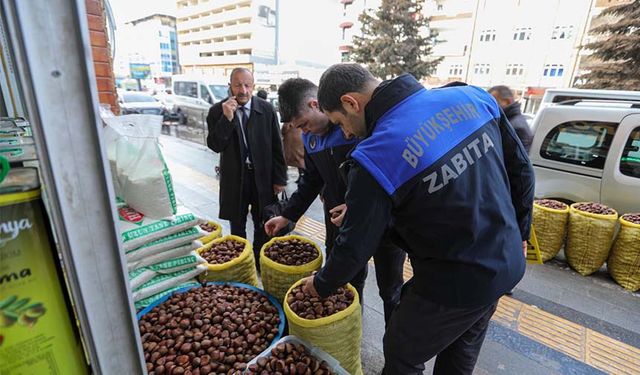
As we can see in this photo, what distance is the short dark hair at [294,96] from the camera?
207cm

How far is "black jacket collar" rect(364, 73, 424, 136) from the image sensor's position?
1273 mm

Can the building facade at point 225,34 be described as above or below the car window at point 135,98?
above

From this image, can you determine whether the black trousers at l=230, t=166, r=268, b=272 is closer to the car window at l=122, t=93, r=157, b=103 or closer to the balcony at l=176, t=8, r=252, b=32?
the car window at l=122, t=93, r=157, b=103

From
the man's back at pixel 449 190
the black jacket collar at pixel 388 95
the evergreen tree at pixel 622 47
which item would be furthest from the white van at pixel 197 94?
the evergreen tree at pixel 622 47

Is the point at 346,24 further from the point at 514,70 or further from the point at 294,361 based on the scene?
the point at 294,361

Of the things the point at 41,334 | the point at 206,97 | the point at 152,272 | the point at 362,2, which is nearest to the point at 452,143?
the point at 41,334

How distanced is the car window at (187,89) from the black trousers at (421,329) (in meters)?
12.5

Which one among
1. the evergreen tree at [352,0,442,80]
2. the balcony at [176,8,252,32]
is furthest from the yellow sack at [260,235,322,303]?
the balcony at [176,8,252,32]

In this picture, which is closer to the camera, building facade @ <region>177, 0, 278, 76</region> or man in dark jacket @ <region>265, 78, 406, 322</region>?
man in dark jacket @ <region>265, 78, 406, 322</region>

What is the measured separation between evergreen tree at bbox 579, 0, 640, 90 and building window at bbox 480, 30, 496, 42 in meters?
16.3

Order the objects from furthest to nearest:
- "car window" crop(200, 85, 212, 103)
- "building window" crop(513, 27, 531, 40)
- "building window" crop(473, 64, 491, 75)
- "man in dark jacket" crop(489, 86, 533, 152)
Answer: "building window" crop(473, 64, 491, 75)
"building window" crop(513, 27, 531, 40)
"car window" crop(200, 85, 212, 103)
"man in dark jacket" crop(489, 86, 533, 152)

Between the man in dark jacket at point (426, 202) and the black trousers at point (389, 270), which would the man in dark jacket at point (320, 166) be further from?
the man in dark jacket at point (426, 202)

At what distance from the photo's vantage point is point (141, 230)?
1.55 metres

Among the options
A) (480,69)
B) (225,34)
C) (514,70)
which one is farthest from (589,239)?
(225,34)
